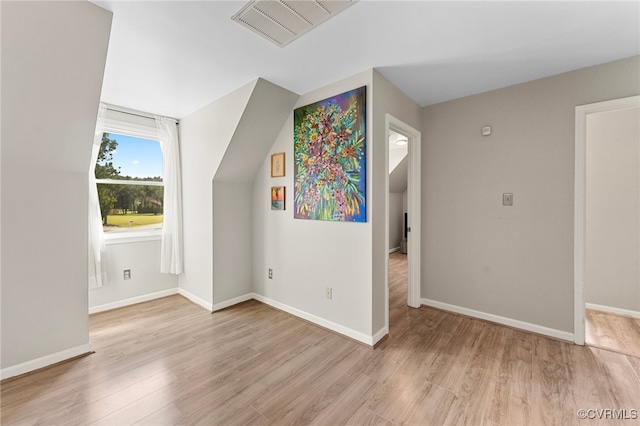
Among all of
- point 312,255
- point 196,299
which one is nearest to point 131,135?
point 196,299

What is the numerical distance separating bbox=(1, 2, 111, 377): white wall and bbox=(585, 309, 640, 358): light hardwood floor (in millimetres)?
4593

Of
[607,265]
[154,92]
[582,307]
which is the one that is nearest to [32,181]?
[154,92]

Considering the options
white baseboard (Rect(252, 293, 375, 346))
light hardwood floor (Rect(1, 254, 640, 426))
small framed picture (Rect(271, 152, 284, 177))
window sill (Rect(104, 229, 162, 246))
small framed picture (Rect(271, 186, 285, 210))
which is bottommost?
light hardwood floor (Rect(1, 254, 640, 426))

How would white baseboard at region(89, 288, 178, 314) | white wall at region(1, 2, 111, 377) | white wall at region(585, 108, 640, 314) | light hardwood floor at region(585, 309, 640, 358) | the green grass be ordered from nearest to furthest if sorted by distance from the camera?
1. white wall at region(1, 2, 111, 377)
2. light hardwood floor at region(585, 309, 640, 358)
3. white wall at region(585, 108, 640, 314)
4. white baseboard at region(89, 288, 178, 314)
5. the green grass

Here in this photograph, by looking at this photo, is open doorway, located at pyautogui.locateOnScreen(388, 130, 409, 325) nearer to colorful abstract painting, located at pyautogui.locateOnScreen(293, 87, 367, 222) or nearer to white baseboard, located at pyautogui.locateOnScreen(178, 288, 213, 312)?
colorful abstract painting, located at pyautogui.locateOnScreen(293, 87, 367, 222)

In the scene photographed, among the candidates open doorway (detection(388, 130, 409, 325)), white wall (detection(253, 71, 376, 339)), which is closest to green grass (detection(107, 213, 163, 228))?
white wall (detection(253, 71, 376, 339))

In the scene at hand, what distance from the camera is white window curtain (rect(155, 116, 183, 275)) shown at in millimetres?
3652

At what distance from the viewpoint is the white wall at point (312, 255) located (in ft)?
8.29

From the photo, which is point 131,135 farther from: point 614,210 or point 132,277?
point 614,210

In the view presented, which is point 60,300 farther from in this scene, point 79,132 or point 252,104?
point 252,104

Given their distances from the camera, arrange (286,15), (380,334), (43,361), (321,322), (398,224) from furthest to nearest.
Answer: (398,224) < (321,322) < (380,334) < (43,361) < (286,15)

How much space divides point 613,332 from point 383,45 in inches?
137

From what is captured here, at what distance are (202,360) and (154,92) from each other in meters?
2.75

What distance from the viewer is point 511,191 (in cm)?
279
